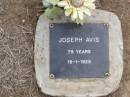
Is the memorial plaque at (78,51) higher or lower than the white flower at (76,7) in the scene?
lower

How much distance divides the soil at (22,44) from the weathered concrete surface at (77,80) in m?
0.06

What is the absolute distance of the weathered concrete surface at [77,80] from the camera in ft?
9.18

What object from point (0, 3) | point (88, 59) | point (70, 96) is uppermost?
point (0, 3)

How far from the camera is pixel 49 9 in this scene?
9.16ft

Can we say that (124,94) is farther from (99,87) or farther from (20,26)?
(20,26)

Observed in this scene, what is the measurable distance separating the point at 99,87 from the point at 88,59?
0.62ft

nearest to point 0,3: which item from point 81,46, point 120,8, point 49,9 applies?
point 49,9

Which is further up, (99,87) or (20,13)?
(20,13)

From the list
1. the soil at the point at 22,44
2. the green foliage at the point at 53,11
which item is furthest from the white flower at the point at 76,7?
the soil at the point at 22,44

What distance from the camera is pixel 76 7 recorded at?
2.70 meters

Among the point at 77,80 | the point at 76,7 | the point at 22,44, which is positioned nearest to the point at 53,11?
the point at 76,7

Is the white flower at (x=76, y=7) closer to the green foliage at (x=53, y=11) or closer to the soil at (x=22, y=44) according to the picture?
the green foliage at (x=53, y=11)

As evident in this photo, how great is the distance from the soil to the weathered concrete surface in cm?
6

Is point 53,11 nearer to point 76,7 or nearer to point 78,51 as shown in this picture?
point 76,7
